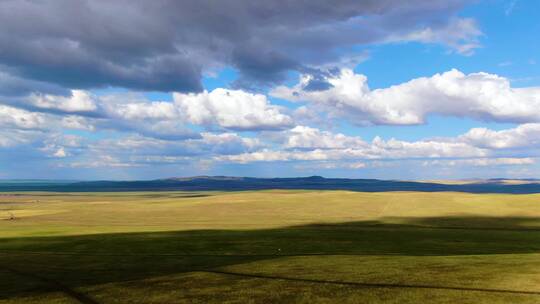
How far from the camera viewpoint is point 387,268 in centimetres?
2564

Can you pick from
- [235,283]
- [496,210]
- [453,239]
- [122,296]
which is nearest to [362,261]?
[235,283]

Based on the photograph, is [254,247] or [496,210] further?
[496,210]

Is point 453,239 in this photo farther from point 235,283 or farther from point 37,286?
point 37,286

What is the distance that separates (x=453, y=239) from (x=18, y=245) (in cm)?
5240

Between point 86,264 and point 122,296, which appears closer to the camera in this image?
point 122,296

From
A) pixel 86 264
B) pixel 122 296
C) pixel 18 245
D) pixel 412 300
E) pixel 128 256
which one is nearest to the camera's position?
pixel 412 300

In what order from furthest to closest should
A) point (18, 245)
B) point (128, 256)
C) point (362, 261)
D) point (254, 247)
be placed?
point (18, 245) → point (254, 247) → point (128, 256) → point (362, 261)

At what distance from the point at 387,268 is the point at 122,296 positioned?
46.8 feet

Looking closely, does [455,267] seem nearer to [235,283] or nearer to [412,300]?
[412,300]

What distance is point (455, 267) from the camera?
2530 cm

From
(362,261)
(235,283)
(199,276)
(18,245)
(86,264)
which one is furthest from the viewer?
(18,245)

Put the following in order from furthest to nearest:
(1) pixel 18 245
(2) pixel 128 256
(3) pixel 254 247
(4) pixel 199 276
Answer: (1) pixel 18 245 < (3) pixel 254 247 < (2) pixel 128 256 < (4) pixel 199 276

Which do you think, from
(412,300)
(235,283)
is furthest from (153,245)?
(412,300)

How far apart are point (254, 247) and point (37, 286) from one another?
2552cm
